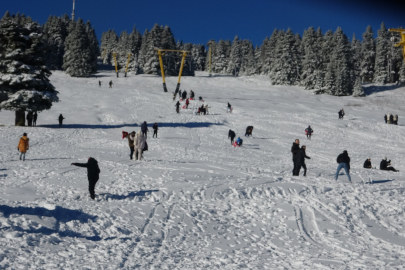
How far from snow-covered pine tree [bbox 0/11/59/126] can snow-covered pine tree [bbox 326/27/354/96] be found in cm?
4864

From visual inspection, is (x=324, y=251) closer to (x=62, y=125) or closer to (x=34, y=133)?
(x=34, y=133)

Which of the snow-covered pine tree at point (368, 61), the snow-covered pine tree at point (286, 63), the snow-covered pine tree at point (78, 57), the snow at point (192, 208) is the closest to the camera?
the snow at point (192, 208)

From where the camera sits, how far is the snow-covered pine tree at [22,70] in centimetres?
2819

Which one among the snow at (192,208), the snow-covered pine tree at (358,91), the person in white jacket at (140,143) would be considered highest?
the snow-covered pine tree at (358,91)

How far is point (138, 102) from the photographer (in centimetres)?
4497

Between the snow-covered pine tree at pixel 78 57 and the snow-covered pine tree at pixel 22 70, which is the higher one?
the snow-covered pine tree at pixel 78 57

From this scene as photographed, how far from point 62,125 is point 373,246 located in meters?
28.0

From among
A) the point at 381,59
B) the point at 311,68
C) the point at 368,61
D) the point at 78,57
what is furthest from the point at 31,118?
the point at 368,61

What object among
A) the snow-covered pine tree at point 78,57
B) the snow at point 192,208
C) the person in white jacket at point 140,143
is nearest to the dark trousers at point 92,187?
the snow at point 192,208

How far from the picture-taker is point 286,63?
70.9m

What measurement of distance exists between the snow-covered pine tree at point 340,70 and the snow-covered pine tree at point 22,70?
160 ft

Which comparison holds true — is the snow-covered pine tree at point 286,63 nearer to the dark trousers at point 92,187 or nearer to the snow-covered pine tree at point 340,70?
the snow-covered pine tree at point 340,70

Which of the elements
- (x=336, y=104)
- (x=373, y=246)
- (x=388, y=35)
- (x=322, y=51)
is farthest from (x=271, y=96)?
(x=373, y=246)

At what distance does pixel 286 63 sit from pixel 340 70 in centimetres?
1004
